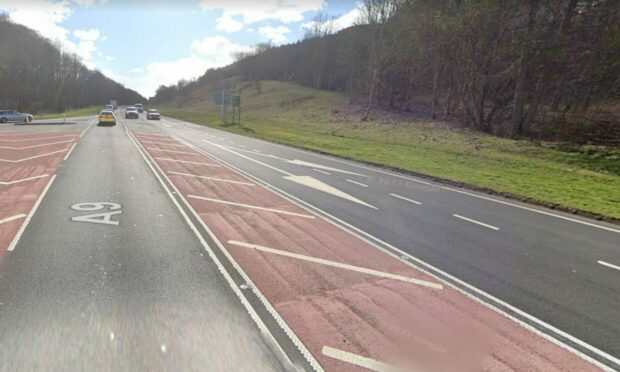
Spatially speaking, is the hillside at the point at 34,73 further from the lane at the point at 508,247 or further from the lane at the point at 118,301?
the lane at the point at 508,247

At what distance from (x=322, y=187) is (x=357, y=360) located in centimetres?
842

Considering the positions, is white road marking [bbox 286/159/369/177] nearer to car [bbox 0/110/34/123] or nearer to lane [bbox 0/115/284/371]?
lane [bbox 0/115/284/371]

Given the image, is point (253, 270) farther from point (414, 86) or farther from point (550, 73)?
point (414, 86)

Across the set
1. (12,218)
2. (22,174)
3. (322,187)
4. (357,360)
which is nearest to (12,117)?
(22,174)

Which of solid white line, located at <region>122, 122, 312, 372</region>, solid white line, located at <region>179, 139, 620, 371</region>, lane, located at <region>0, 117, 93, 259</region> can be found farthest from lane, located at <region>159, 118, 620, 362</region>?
lane, located at <region>0, 117, 93, 259</region>

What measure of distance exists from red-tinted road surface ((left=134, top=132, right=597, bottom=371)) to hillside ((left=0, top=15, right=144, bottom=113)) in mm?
78274

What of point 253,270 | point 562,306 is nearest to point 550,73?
point 562,306

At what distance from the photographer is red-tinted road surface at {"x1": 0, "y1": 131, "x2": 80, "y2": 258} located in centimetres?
721

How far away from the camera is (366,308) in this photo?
14.8 ft

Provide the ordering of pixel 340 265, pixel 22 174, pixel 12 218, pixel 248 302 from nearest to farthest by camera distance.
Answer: pixel 248 302
pixel 340 265
pixel 12 218
pixel 22 174

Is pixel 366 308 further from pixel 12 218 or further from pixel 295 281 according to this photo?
pixel 12 218

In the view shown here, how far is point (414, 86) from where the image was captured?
49.3 m

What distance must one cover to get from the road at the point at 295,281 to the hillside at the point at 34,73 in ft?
249

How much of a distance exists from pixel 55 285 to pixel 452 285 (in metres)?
5.35
